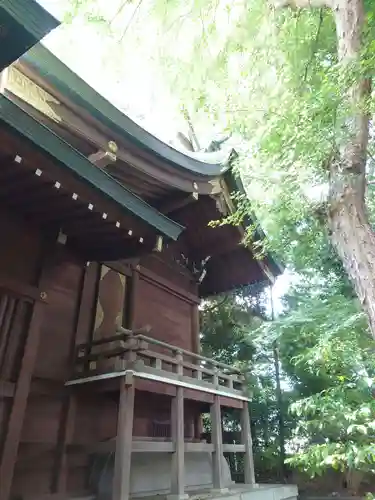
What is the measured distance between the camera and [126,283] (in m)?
5.73

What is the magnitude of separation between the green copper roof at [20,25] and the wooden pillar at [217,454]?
15.6 ft

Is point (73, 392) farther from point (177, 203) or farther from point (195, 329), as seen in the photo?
point (177, 203)

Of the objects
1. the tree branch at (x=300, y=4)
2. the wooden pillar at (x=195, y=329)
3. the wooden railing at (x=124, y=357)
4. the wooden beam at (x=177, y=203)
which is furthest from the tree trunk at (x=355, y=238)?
the wooden pillar at (x=195, y=329)

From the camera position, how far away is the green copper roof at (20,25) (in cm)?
188

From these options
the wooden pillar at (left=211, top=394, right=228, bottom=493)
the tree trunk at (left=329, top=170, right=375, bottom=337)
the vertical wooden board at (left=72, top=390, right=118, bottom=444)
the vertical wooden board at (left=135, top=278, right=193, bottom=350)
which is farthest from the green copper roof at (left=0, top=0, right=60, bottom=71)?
the wooden pillar at (left=211, top=394, right=228, bottom=493)

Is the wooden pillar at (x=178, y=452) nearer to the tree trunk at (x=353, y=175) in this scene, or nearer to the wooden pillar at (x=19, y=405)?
the wooden pillar at (x=19, y=405)

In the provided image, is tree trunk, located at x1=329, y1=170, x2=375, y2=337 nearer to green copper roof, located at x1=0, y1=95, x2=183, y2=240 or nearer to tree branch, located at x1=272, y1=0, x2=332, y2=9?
green copper roof, located at x1=0, y1=95, x2=183, y2=240

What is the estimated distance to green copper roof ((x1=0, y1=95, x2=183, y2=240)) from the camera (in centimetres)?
282

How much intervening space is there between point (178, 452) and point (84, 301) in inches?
80.1

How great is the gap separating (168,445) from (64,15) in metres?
4.45

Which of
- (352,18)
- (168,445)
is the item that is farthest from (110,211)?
(352,18)

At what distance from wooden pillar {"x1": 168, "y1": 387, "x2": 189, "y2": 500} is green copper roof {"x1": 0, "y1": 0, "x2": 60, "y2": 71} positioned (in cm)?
395

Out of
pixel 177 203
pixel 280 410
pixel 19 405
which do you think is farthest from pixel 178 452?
pixel 280 410

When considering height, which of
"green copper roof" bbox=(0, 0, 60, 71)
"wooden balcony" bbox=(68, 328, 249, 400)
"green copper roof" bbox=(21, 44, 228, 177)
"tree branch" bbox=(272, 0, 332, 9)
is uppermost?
"tree branch" bbox=(272, 0, 332, 9)
